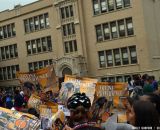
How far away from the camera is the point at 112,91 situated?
9336mm

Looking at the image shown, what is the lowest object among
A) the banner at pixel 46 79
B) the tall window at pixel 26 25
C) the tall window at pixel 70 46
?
the banner at pixel 46 79

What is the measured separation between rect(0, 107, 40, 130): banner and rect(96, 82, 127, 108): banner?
11.1ft

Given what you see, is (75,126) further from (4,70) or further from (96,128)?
(4,70)

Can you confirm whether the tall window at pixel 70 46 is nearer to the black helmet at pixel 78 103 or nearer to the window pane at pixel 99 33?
the window pane at pixel 99 33

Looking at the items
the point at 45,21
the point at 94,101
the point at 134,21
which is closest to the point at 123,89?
the point at 94,101

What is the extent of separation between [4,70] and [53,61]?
10.8 m

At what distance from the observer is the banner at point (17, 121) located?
5.43 m

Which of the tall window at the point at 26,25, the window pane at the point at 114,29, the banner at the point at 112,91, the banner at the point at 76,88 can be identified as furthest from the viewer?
the tall window at the point at 26,25

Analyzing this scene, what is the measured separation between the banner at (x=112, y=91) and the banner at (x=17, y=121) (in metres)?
3.37

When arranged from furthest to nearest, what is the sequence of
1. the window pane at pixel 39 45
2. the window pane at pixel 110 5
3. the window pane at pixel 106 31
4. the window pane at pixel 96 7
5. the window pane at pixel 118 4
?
the window pane at pixel 39 45 < the window pane at pixel 96 7 < the window pane at pixel 106 31 < the window pane at pixel 110 5 < the window pane at pixel 118 4

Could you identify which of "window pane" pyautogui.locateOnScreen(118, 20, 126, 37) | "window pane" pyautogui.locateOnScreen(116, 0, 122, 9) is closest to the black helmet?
"window pane" pyautogui.locateOnScreen(118, 20, 126, 37)

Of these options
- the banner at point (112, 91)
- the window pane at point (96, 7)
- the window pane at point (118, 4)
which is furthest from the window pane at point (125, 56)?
the banner at point (112, 91)

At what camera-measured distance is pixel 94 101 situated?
8.25 metres

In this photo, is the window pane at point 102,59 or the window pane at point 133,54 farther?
the window pane at point 102,59
